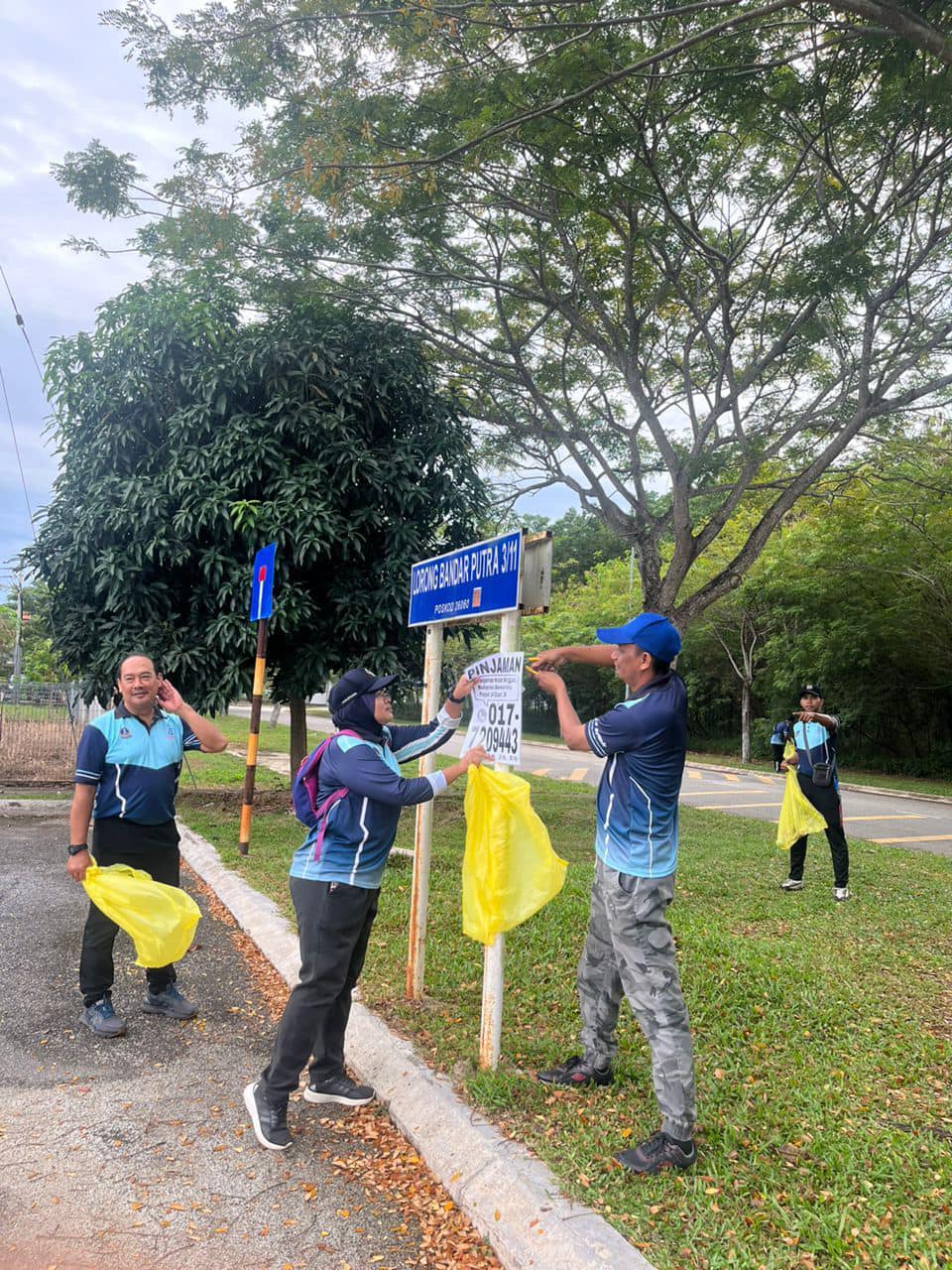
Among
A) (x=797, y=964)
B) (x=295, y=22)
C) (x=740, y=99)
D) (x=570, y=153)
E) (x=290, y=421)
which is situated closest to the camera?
(x=797, y=964)

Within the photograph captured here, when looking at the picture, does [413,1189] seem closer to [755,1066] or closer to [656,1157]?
[656,1157]

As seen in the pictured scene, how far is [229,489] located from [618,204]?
16.0 ft

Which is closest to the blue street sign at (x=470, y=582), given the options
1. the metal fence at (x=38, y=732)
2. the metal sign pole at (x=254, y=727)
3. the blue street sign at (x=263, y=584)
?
the blue street sign at (x=263, y=584)

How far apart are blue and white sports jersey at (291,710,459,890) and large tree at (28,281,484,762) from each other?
549cm

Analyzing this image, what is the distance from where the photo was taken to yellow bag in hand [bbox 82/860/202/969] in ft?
13.4

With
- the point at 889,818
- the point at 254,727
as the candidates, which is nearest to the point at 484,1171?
the point at 254,727

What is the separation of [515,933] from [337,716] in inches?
108

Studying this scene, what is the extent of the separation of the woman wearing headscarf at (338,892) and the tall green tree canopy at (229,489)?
5.41 meters

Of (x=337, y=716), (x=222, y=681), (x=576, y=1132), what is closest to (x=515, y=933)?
(x=576, y=1132)

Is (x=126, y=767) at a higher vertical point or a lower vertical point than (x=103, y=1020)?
higher

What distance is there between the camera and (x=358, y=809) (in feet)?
11.4

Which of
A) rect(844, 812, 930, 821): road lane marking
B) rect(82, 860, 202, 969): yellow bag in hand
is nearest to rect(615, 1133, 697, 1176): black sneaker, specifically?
rect(82, 860, 202, 969): yellow bag in hand

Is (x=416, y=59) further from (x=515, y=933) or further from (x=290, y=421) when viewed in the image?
(x=515, y=933)

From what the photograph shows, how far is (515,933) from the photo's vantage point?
559 cm
